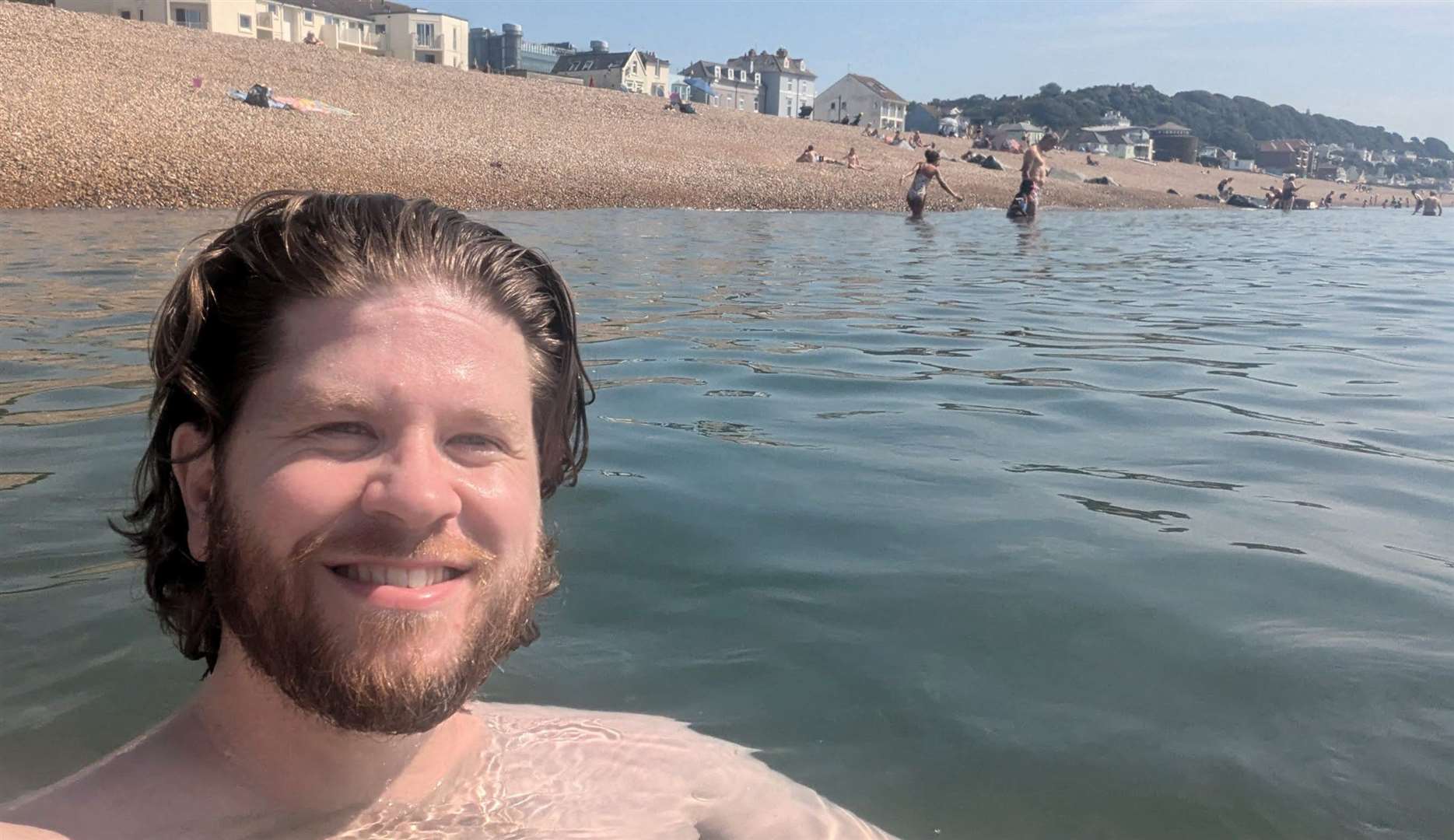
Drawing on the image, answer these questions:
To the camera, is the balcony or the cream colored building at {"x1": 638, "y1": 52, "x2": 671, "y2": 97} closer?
the balcony

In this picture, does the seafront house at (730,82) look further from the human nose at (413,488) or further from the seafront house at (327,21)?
the human nose at (413,488)

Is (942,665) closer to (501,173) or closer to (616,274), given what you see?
(616,274)

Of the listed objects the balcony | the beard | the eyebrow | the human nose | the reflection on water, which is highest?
the balcony

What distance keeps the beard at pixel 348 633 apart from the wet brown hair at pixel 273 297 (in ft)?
0.86

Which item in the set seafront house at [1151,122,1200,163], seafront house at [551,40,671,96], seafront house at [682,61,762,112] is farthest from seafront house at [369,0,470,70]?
seafront house at [1151,122,1200,163]

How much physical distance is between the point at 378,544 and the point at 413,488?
4.0 inches

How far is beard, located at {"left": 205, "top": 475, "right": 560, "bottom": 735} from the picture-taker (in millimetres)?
1738

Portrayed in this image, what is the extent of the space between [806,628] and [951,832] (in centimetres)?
105

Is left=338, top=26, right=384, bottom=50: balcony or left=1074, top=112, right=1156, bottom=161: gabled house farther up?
left=338, top=26, right=384, bottom=50: balcony

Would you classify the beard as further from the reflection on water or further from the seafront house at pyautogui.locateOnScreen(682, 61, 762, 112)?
the seafront house at pyautogui.locateOnScreen(682, 61, 762, 112)

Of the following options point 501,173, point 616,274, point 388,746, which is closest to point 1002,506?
point 388,746

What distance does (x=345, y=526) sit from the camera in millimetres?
1755

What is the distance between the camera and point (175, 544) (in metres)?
2.21

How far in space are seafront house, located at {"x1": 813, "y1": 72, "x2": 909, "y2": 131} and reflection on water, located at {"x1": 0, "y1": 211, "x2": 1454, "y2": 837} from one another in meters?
92.7
